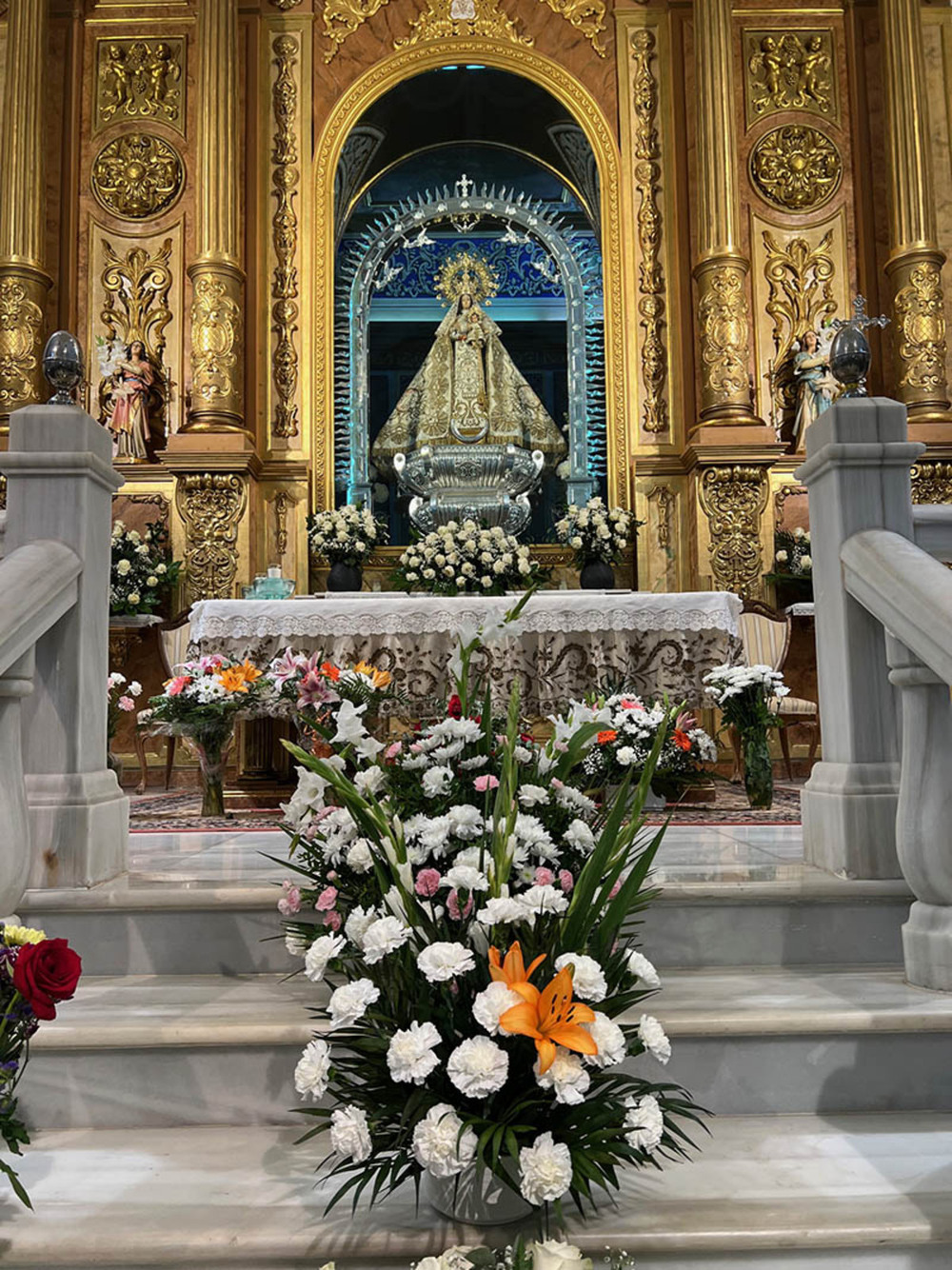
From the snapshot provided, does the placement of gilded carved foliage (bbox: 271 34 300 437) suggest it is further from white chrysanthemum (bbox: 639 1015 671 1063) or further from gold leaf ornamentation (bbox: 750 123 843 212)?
white chrysanthemum (bbox: 639 1015 671 1063)

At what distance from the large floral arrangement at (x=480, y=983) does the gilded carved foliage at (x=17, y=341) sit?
20.8ft

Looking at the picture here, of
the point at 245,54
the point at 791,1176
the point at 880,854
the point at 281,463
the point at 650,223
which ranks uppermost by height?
the point at 245,54

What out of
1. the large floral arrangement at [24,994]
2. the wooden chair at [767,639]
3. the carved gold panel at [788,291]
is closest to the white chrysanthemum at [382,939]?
the large floral arrangement at [24,994]

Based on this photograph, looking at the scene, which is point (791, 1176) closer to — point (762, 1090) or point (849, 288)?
point (762, 1090)

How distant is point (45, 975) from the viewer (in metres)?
1.64

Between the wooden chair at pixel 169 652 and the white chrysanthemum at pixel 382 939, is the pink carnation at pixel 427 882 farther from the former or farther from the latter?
the wooden chair at pixel 169 652

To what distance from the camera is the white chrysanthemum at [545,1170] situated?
4.92 feet

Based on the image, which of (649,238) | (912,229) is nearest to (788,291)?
(912,229)

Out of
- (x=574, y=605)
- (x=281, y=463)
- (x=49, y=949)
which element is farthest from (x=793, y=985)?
(x=281, y=463)

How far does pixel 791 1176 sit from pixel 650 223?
7.19 m

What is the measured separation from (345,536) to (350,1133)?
5214 mm

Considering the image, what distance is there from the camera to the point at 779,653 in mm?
6824

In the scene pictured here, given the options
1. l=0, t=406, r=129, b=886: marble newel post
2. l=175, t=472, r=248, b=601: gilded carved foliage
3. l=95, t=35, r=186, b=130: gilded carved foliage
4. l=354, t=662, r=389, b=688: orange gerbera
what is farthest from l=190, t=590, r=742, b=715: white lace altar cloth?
l=95, t=35, r=186, b=130: gilded carved foliage

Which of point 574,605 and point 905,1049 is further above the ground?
point 574,605
